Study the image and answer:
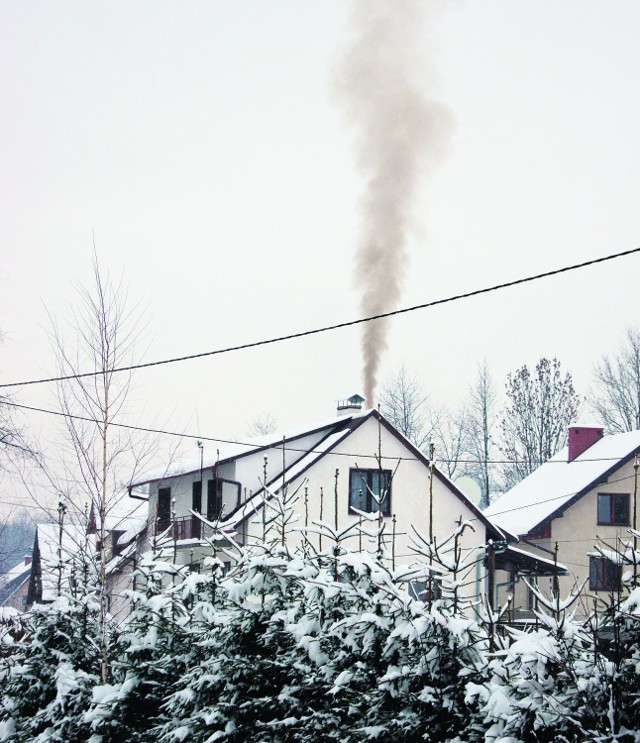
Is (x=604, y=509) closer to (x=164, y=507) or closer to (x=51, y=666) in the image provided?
(x=164, y=507)

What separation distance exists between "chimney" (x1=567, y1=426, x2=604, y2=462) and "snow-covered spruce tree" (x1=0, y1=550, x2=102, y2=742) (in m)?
25.7

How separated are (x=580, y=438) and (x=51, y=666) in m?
26.5

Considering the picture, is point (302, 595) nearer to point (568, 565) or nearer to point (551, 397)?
point (568, 565)

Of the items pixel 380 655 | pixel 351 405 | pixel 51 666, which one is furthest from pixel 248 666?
pixel 351 405

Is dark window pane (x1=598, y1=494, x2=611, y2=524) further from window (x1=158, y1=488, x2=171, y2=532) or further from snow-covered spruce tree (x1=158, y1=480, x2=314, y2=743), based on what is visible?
snow-covered spruce tree (x1=158, y1=480, x2=314, y2=743)

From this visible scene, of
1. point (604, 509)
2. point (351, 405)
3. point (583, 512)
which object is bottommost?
point (583, 512)

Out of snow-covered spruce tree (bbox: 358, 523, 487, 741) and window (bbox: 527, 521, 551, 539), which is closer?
snow-covered spruce tree (bbox: 358, 523, 487, 741)

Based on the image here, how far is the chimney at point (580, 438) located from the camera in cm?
3238

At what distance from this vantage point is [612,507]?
29266 millimetres

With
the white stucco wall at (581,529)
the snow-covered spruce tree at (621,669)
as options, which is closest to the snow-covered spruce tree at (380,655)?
the snow-covered spruce tree at (621,669)

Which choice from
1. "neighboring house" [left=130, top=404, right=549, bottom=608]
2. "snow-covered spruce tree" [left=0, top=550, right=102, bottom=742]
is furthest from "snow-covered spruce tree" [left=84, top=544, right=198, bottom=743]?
"neighboring house" [left=130, top=404, right=549, bottom=608]

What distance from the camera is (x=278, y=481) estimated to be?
2317 centimetres

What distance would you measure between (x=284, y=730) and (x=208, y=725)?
2.28ft

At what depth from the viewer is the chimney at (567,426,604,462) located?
3238 centimetres
